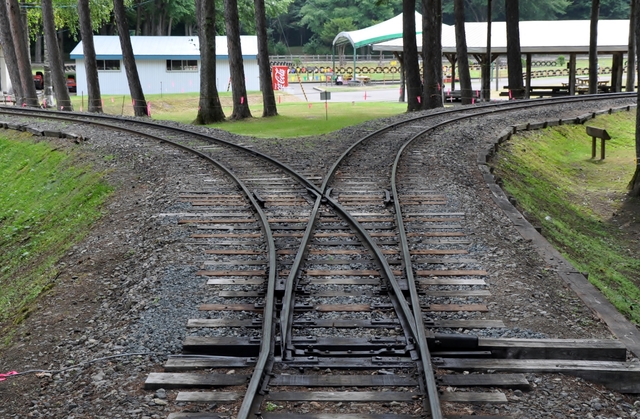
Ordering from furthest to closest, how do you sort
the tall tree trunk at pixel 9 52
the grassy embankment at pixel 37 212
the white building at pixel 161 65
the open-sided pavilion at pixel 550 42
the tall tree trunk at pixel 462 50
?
the white building at pixel 161 65 → the open-sided pavilion at pixel 550 42 → the tall tree trunk at pixel 9 52 → the tall tree trunk at pixel 462 50 → the grassy embankment at pixel 37 212

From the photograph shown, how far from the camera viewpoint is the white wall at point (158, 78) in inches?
2130

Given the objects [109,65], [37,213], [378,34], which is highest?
[378,34]

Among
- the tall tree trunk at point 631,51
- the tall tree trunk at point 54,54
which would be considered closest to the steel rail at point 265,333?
the tall tree trunk at point 54,54

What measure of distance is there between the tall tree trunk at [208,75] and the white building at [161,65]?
26.9 meters

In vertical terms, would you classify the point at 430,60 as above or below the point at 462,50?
below

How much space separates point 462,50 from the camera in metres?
32.6

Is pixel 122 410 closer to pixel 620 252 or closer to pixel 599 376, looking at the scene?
pixel 599 376

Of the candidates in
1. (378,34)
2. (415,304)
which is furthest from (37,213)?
(378,34)

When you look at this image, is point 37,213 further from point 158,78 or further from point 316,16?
point 316,16

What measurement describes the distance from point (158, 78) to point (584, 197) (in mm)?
42422

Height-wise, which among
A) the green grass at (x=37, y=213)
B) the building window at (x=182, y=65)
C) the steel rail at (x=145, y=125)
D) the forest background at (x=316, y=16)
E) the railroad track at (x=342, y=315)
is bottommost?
the green grass at (x=37, y=213)

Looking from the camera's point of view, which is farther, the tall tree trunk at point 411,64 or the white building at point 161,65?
the white building at point 161,65

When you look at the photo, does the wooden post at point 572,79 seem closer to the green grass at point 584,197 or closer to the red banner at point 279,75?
the green grass at point 584,197

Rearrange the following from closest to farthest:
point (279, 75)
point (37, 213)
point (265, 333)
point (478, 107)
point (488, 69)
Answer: point (265, 333), point (37, 213), point (478, 107), point (488, 69), point (279, 75)
